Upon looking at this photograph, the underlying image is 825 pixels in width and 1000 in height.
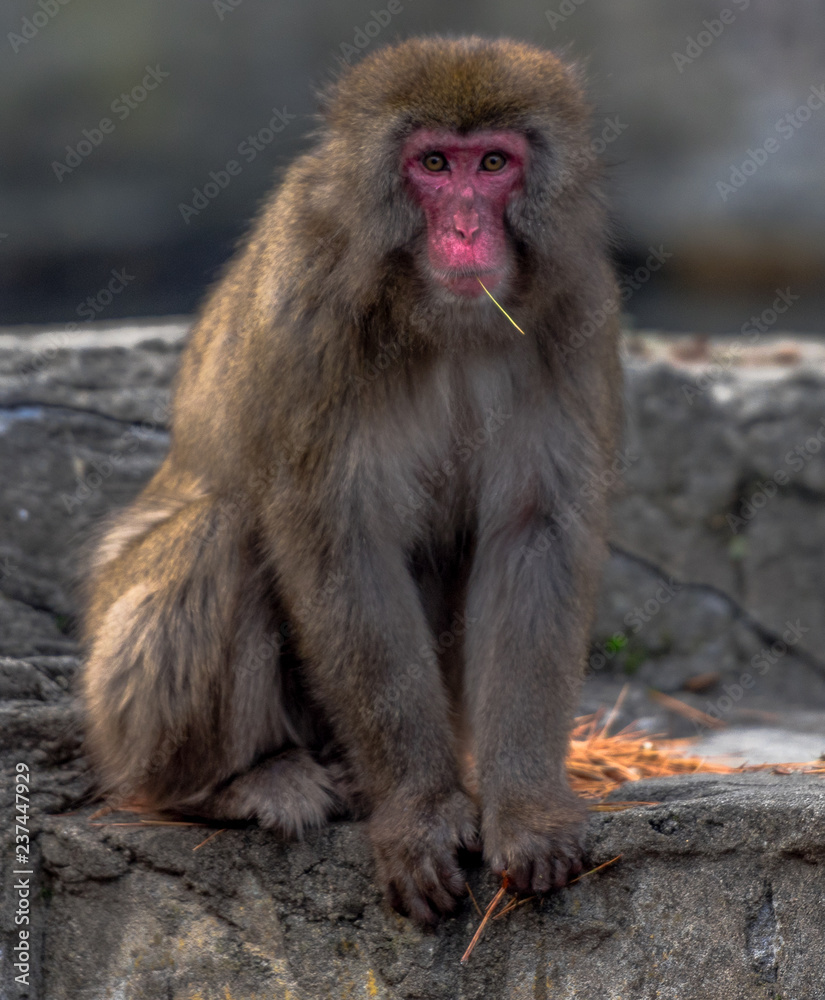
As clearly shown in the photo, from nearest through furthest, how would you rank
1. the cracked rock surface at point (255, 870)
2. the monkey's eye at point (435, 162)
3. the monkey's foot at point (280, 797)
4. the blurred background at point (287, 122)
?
the cracked rock surface at point (255, 870) → the monkey's eye at point (435, 162) → the monkey's foot at point (280, 797) → the blurred background at point (287, 122)

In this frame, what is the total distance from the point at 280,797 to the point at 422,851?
434 millimetres

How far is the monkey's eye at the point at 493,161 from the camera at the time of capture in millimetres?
2789

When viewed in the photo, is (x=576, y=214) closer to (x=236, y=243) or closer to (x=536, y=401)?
(x=536, y=401)

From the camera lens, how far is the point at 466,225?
2.71 meters

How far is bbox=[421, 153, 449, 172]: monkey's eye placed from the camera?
2.78m

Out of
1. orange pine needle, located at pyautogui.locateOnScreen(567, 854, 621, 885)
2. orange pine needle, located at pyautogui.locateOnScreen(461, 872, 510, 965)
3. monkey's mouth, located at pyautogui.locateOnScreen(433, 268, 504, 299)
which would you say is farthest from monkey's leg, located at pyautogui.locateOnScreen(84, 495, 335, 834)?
monkey's mouth, located at pyautogui.locateOnScreen(433, 268, 504, 299)

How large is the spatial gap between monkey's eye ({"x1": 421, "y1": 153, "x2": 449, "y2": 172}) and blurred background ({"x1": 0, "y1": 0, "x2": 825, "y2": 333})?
6.11 m

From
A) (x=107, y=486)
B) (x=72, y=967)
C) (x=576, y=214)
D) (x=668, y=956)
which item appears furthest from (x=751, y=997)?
(x=107, y=486)

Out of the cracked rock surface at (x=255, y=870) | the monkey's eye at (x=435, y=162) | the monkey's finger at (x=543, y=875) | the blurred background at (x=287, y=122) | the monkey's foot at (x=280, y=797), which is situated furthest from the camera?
the blurred background at (x=287, y=122)

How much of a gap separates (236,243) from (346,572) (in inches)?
51.7

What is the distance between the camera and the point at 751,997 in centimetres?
251

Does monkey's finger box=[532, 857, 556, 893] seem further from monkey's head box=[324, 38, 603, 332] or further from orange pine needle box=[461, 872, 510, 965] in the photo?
monkey's head box=[324, 38, 603, 332]

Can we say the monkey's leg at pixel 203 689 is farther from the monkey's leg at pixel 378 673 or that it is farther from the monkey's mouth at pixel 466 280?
the monkey's mouth at pixel 466 280

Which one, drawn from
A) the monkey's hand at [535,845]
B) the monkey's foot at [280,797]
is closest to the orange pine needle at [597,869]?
the monkey's hand at [535,845]
